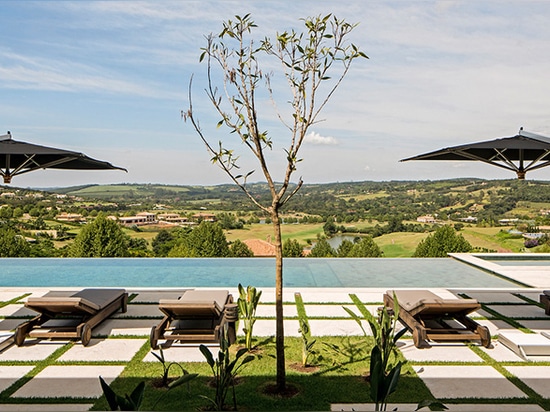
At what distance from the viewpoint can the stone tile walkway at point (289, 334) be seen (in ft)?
13.3

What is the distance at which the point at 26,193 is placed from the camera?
102ft

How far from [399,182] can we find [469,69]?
30757 mm

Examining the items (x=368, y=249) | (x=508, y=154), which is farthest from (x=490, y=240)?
(x=508, y=154)

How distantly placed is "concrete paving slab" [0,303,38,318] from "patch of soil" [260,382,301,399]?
14.0ft

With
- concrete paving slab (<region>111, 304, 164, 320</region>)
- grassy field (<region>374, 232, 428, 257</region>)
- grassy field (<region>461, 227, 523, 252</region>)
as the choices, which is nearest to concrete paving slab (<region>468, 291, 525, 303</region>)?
concrete paving slab (<region>111, 304, 164, 320</region>)

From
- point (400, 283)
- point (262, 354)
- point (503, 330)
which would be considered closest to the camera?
point (262, 354)

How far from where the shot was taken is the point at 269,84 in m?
4.07

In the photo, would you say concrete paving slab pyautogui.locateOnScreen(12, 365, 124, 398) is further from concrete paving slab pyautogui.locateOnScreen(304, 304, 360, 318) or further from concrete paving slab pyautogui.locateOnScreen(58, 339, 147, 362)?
concrete paving slab pyautogui.locateOnScreen(304, 304, 360, 318)

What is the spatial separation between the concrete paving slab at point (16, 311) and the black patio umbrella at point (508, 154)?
591 centimetres

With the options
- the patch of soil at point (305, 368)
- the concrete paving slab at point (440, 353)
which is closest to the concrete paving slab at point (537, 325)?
the concrete paving slab at point (440, 353)

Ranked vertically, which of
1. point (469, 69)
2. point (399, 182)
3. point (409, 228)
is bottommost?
point (409, 228)

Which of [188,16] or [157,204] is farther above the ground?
[188,16]

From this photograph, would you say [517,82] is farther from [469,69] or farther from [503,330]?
[503,330]

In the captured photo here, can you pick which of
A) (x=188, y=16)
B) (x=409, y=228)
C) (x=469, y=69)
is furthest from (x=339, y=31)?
Answer: (x=409, y=228)
